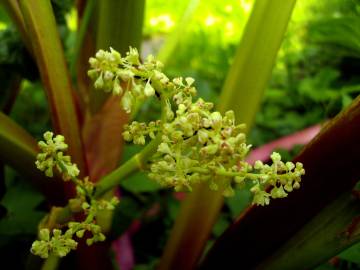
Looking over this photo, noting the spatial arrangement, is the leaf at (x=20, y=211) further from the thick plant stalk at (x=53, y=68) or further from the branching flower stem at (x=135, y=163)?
the branching flower stem at (x=135, y=163)

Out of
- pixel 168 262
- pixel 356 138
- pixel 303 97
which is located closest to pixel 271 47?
pixel 356 138

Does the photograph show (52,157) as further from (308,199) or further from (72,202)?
(308,199)

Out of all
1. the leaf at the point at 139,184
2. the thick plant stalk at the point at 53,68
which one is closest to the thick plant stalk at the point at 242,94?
the leaf at the point at 139,184

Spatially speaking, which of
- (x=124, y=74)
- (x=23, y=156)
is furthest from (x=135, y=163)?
(x=23, y=156)

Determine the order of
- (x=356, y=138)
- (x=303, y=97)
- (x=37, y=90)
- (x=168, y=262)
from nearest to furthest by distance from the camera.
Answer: (x=356, y=138), (x=168, y=262), (x=37, y=90), (x=303, y=97)

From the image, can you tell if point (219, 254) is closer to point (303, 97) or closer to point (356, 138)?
point (356, 138)

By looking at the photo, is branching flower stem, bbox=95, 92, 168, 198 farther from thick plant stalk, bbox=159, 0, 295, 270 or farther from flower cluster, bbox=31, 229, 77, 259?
thick plant stalk, bbox=159, 0, 295, 270
